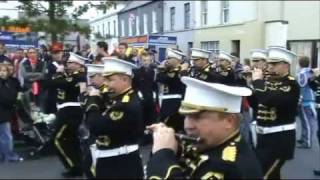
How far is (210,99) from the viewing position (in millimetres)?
2539

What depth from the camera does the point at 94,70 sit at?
242 inches

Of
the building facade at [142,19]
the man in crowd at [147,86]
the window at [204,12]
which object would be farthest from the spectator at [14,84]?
the building facade at [142,19]

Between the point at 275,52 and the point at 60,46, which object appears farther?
the point at 60,46

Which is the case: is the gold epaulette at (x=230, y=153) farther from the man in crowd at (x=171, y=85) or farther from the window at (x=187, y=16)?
the window at (x=187, y=16)

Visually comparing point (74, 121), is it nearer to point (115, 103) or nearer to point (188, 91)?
point (115, 103)

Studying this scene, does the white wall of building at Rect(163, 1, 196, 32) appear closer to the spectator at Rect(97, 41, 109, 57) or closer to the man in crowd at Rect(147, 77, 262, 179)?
the spectator at Rect(97, 41, 109, 57)

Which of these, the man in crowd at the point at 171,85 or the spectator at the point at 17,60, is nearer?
the man in crowd at the point at 171,85

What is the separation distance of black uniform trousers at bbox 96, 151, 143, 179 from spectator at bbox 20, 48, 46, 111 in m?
4.97

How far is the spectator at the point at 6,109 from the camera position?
8.70 m

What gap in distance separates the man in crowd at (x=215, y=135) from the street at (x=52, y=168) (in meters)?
5.39

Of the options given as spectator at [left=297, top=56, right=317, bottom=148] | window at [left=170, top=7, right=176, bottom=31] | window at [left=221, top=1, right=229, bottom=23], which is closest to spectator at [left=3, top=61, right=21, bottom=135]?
spectator at [left=297, top=56, right=317, bottom=148]

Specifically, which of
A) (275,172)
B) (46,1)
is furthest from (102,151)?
(46,1)

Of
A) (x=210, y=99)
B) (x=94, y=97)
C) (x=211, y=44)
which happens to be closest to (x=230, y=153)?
(x=210, y=99)

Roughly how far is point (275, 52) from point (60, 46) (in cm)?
413
